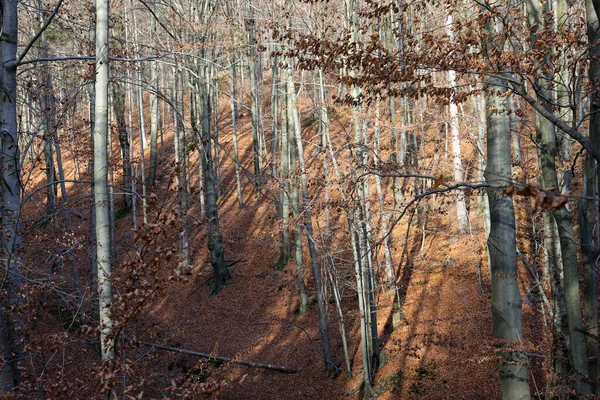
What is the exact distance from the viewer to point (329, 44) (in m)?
5.48

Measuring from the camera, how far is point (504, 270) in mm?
6082

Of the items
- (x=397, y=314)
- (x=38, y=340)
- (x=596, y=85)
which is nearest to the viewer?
(x=596, y=85)

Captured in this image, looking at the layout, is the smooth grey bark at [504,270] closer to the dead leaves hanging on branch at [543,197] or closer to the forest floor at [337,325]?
the forest floor at [337,325]

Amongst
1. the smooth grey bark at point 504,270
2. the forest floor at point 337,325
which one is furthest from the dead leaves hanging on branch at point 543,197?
the forest floor at point 337,325

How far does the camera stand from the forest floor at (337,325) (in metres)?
10.2

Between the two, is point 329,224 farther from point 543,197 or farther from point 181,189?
point 543,197

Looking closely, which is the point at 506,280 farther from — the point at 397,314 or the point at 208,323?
the point at 208,323

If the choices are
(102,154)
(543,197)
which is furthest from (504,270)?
(102,154)

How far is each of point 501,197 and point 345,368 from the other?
25.4ft

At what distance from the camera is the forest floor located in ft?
33.5

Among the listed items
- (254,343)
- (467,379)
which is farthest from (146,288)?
(254,343)

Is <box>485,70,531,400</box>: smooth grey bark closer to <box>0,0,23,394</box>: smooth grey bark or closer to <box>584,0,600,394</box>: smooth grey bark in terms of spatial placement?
<box>584,0,600,394</box>: smooth grey bark

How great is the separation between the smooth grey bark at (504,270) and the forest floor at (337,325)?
1.22 metres

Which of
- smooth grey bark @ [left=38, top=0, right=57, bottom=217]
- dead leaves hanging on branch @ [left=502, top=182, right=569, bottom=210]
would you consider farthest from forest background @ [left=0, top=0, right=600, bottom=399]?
smooth grey bark @ [left=38, top=0, right=57, bottom=217]
